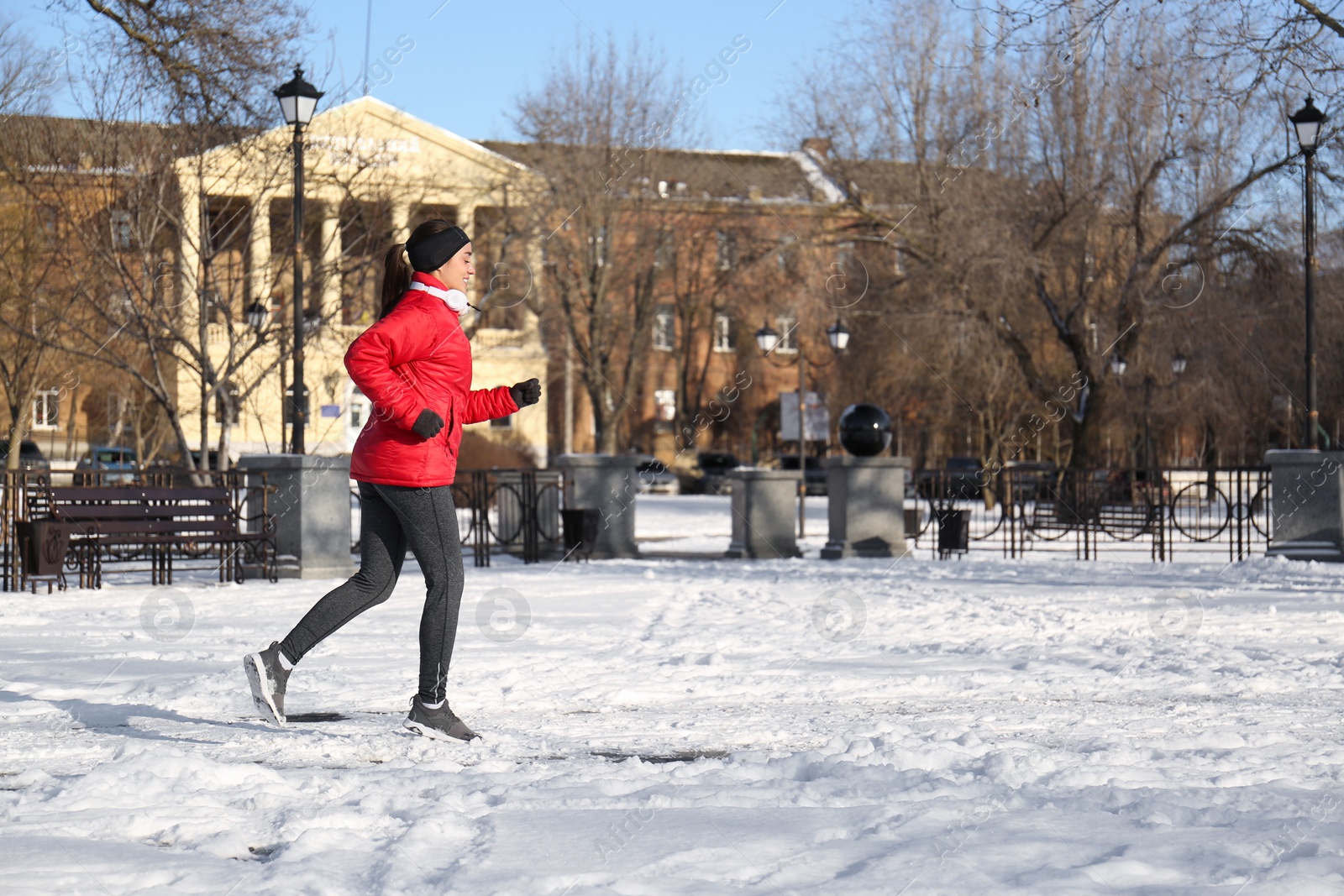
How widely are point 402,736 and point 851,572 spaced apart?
9683mm

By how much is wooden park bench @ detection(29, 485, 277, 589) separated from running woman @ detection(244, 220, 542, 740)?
25.3 feet

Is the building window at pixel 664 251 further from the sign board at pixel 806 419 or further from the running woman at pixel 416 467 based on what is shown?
the running woman at pixel 416 467

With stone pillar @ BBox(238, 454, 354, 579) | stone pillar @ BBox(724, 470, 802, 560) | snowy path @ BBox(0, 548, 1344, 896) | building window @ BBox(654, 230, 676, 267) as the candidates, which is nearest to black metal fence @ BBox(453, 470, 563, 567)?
stone pillar @ BBox(238, 454, 354, 579)

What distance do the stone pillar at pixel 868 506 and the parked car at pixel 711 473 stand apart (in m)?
25.8

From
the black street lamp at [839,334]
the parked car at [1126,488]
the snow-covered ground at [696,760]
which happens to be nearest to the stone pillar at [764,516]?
the parked car at [1126,488]

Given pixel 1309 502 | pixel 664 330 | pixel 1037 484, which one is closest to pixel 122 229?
pixel 1037 484

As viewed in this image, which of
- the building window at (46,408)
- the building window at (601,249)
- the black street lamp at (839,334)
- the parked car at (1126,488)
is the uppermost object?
the building window at (601,249)

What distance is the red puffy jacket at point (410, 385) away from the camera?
5129 mm

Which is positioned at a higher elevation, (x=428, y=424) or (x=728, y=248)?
(x=728, y=248)

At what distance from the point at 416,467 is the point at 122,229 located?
17.7 meters

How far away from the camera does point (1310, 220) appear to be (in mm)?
16500

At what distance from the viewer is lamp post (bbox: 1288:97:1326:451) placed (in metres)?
15.6

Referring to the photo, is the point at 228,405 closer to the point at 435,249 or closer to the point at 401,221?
the point at 401,221

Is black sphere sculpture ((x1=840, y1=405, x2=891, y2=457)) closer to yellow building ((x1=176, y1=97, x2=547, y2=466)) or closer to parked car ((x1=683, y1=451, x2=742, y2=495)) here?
yellow building ((x1=176, y1=97, x2=547, y2=466))
